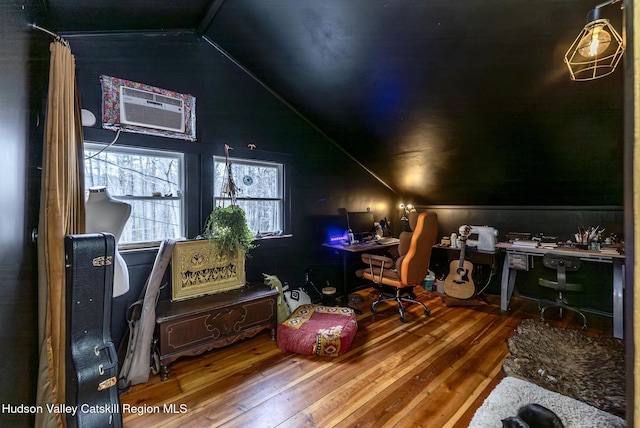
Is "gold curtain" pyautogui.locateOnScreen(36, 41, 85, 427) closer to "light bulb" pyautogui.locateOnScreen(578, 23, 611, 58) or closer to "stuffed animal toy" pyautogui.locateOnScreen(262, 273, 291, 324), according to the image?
"stuffed animal toy" pyautogui.locateOnScreen(262, 273, 291, 324)

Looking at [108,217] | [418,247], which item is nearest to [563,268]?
[418,247]

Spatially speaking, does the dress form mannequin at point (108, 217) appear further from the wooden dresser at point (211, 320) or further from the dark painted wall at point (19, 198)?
the wooden dresser at point (211, 320)

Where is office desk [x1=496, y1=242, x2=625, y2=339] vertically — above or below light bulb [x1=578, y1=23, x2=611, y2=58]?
below

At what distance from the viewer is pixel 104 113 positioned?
2020 mm

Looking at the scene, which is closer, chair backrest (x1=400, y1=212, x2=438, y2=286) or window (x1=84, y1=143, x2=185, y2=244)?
window (x1=84, y1=143, x2=185, y2=244)

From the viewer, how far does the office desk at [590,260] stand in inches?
98.8

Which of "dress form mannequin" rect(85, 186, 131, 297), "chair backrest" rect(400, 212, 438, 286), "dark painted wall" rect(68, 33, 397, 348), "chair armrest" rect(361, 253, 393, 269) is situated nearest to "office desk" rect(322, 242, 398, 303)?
"chair armrest" rect(361, 253, 393, 269)

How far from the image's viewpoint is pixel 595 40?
4.37 feet

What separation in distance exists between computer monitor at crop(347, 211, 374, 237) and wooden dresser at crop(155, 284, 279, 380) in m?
1.61

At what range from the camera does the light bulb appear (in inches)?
52.0

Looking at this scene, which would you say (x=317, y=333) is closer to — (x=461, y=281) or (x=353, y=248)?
(x=353, y=248)

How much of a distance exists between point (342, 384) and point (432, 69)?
8.53 ft

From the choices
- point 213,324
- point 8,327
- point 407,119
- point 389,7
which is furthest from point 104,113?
point 407,119

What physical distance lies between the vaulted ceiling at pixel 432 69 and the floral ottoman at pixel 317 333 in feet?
7.36
